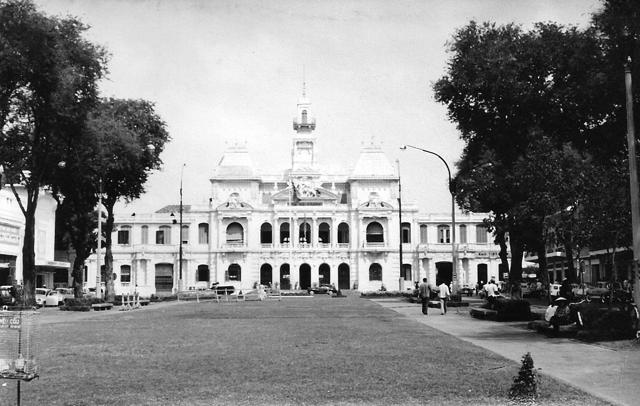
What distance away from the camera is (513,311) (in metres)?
26.8

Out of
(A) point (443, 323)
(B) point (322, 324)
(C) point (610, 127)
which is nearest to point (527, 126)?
(C) point (610, 127)

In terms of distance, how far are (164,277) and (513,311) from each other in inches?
2883

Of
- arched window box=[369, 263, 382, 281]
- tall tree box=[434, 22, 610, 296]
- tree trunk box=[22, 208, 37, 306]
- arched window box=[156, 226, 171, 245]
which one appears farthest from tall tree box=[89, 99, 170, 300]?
arched window box=[369, 263, 382, 281]

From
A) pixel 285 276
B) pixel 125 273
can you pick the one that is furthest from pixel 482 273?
pixel 125 273

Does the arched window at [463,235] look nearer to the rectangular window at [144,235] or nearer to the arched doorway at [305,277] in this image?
the arched doorway at [305,277]

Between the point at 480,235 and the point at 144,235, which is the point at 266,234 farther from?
the point at 480,235

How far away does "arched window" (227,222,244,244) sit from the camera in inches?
3799

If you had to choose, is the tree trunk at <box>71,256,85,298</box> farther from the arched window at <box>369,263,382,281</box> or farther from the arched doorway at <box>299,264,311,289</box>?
the arched window at <box>369,263,382,281</box>

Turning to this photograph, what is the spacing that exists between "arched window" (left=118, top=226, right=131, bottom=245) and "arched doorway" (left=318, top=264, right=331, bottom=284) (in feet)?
76.5

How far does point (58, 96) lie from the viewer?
1387 inches

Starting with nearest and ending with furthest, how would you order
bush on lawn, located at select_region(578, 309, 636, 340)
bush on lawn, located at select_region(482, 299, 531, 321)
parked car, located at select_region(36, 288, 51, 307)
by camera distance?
bush on lawn, located at select_region(578, 309, 636, 340)
bush on lawn, located at select_region(482, 299, 531, 321)
parked car, located at select_region(36, 288, 51, 307)

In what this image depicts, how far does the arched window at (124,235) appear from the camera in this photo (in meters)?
97.2

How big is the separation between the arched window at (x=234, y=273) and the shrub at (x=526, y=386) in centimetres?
8579

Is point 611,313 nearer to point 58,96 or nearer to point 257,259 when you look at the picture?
point 58,96
